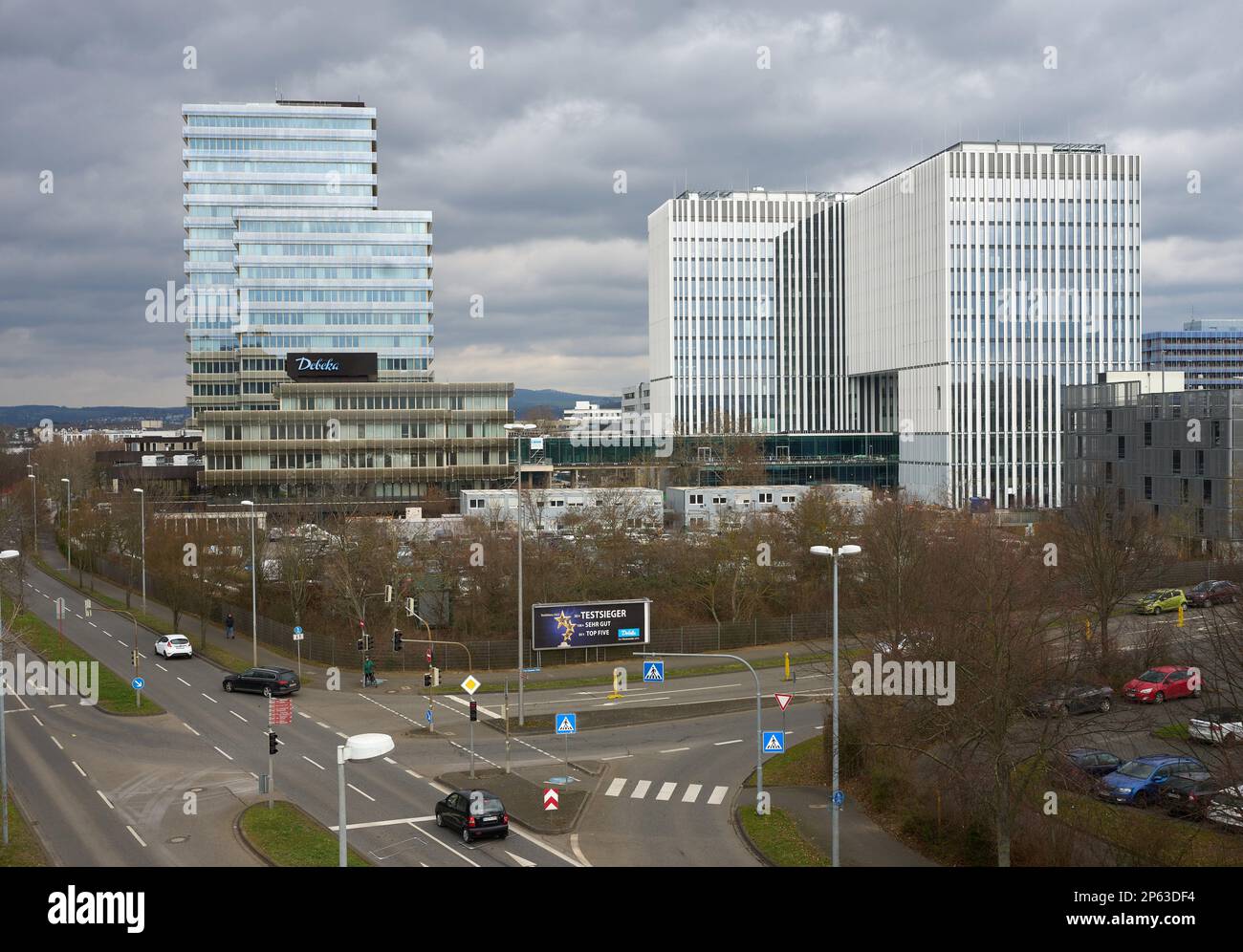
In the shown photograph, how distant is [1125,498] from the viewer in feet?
198

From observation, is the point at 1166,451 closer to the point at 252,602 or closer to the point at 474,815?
the point at 252,602

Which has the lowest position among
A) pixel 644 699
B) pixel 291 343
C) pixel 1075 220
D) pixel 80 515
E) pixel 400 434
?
pixel 644 699

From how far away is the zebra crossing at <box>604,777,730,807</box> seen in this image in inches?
1059

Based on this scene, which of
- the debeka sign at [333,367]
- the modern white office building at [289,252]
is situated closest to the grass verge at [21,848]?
the debeka sign at [333,367]

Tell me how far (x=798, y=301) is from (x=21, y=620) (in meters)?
96.1

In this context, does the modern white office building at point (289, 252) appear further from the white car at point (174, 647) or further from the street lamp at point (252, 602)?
the white car at point (174, 647)

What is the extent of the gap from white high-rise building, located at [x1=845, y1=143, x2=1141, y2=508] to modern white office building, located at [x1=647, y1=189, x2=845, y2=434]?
26.7m

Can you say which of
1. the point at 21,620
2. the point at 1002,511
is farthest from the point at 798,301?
the point at 21,620

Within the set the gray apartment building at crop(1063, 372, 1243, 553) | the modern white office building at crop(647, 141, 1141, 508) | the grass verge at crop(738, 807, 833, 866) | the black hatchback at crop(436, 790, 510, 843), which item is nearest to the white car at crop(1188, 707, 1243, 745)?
the grass verge at crop(738, 807, 833, 866)

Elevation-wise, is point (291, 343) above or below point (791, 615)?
above

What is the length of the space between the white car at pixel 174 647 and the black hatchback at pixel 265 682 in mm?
7553

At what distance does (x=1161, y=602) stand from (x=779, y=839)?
107 ft
